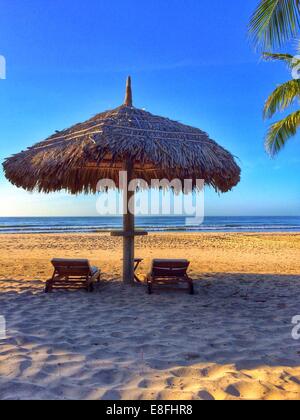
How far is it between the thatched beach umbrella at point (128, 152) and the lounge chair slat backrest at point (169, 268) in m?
0.72

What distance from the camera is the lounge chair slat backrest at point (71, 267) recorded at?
5.78 m

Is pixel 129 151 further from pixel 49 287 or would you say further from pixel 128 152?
pixel 49 287

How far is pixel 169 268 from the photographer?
19.1 ft

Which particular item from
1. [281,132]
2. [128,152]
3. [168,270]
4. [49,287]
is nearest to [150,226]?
[281,132]

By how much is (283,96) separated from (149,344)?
8641 millimetres

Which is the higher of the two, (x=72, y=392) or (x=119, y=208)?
(x=119, y=208)

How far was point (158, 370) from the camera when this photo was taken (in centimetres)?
281

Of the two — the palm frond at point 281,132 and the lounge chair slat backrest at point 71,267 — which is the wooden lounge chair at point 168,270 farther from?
the palm frond at point 281,132

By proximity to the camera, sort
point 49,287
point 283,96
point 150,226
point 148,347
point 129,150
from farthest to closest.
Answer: point 150,226 < point 283,96 < point 49,287 < point 129,150 < point 148,347

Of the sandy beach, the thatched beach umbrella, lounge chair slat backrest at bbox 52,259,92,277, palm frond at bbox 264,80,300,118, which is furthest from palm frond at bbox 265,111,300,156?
lounge chair slat backrest at bbox 52,259,92,277

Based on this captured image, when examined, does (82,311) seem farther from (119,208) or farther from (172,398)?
(119,208)

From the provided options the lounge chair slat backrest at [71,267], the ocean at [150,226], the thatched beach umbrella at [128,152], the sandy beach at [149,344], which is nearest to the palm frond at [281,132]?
the thatched beach umbrella at [128,152]
